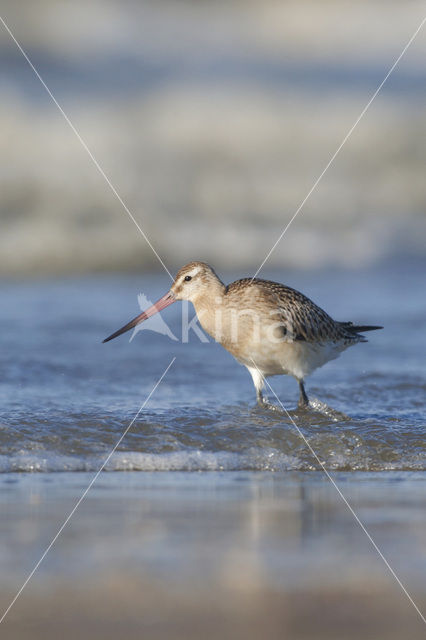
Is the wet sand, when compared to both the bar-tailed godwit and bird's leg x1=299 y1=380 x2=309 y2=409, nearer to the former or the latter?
bird's leg x1=299 y1=380 x2=309 y2=409

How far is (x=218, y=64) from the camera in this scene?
2344 centimetres

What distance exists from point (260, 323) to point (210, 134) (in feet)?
47.3

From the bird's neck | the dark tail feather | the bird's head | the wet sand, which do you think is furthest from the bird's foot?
the wet sand

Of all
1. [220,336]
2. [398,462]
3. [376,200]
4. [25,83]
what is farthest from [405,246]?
[398,462]

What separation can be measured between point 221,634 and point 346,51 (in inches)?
924

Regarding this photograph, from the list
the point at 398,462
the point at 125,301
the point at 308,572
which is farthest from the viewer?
the point at 125,301

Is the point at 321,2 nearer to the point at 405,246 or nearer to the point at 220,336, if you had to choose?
the point at 405,246

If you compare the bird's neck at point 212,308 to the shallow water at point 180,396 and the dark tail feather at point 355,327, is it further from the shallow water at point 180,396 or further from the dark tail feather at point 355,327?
the dark tail feather at point 355,327

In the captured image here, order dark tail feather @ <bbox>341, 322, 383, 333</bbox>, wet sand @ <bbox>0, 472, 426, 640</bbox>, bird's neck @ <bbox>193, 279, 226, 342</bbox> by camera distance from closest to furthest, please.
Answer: wet sand @ <bbox>0, 472, 426, 640</bbox> → bird's neck @ <bbox>193, 279, 226, 342</bbox> → dark tail feather @ <bbox>341, 322, 383, 333</bbox>

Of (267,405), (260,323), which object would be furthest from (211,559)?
(260,323)

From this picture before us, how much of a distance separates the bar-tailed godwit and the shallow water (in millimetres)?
276

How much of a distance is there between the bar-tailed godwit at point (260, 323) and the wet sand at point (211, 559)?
6.89 feet

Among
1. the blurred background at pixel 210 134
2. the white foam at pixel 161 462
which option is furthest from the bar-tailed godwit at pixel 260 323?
the blurred background at pixel 210 134

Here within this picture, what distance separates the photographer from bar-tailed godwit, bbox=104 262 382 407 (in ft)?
21.7
